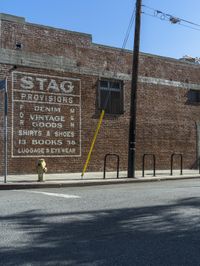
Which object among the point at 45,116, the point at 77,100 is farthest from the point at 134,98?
the point at 45,116

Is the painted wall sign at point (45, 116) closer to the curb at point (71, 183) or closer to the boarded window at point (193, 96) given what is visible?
the curb at point (71, 183)

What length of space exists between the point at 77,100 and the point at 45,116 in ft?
6.06

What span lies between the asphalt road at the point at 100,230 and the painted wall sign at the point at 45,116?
7.61 metres

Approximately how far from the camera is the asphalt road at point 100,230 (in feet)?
19.2

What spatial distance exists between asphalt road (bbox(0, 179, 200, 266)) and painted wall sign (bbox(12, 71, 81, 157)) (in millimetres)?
7614

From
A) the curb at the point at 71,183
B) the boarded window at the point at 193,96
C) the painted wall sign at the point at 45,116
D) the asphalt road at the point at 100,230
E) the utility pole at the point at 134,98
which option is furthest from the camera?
the boarded window at the point at 193,96

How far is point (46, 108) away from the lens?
19.7 metres

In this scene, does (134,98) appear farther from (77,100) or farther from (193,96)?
(193,96)

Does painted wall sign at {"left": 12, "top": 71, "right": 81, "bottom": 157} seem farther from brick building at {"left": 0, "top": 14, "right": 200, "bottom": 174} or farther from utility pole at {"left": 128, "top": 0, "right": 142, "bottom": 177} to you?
utility pole at {"left": 128, "top": 0, "right": 142, "bottom": 177}

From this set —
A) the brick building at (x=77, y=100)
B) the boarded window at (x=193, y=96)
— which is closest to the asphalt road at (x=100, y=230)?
the brick building at (x=77, y=100)

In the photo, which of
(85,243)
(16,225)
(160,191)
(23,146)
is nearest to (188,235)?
(85,243)

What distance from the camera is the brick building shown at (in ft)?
62.0

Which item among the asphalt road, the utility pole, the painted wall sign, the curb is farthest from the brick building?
the asphalt road

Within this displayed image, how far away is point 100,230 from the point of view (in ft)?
24.7
